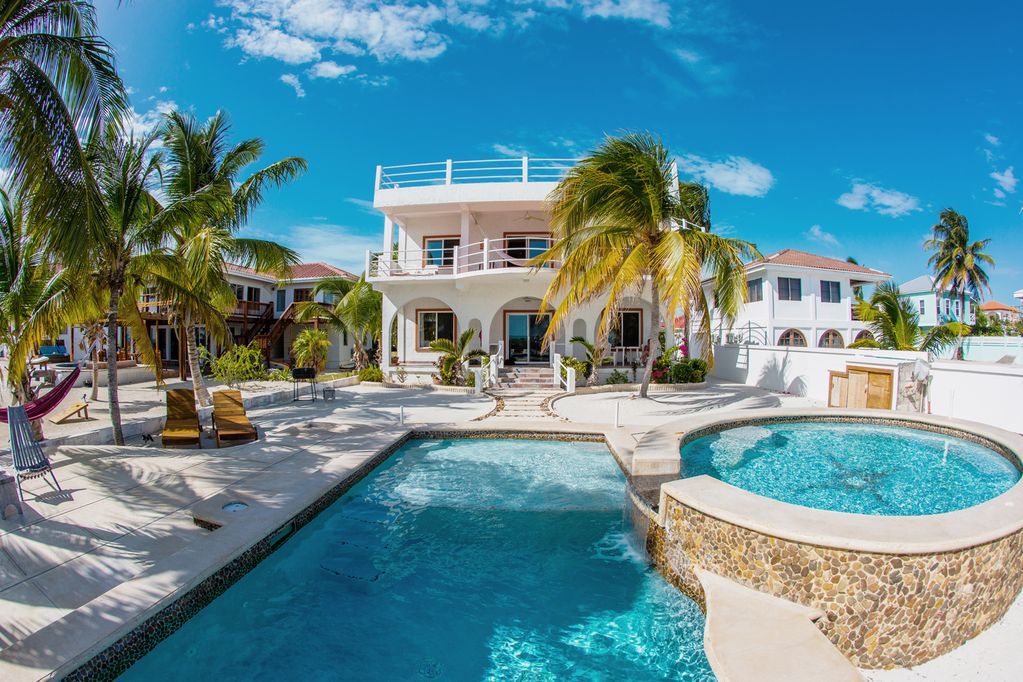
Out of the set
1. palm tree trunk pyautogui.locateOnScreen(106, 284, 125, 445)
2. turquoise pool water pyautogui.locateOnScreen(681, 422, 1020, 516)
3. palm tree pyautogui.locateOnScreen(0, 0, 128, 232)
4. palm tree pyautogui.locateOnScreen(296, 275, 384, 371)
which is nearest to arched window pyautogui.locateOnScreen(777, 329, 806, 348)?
turquoise pool water pyautogui.locateOnScreen(681, 422, 1020, 516)

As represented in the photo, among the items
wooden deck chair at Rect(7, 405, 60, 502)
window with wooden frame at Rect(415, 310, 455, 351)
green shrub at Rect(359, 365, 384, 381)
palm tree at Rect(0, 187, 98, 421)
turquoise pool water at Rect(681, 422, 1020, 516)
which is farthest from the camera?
window with wooden frame at Rect(415, 310, 455, 351)

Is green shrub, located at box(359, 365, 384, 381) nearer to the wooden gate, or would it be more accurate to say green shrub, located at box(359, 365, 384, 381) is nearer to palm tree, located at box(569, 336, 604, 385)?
palm tree, located at box(569, 336, 604, 385)

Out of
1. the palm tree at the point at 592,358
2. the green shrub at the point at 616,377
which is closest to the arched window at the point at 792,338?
the green shrub at the point at 616,377

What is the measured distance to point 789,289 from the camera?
86.8 ft

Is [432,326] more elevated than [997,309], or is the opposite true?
[997,309]

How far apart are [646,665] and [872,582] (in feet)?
6.62

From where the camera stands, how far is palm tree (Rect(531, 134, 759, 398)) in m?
12.9

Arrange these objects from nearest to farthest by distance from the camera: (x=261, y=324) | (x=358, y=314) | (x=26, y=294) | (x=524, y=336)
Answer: (x=26, y=294) < (x=524, y=336) < (x=358, y=314) < (x=261, y=324)

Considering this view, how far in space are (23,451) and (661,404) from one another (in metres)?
13.2

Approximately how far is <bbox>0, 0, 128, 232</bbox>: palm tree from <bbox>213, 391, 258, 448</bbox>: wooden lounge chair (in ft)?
14.1

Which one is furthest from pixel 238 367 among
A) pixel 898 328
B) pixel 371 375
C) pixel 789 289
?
pixel 789 289

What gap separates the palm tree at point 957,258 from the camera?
3475cm

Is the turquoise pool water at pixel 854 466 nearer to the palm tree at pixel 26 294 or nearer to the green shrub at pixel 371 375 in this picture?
the palm tree at pixel 26 294

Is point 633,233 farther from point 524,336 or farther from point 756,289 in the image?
point 756,289
